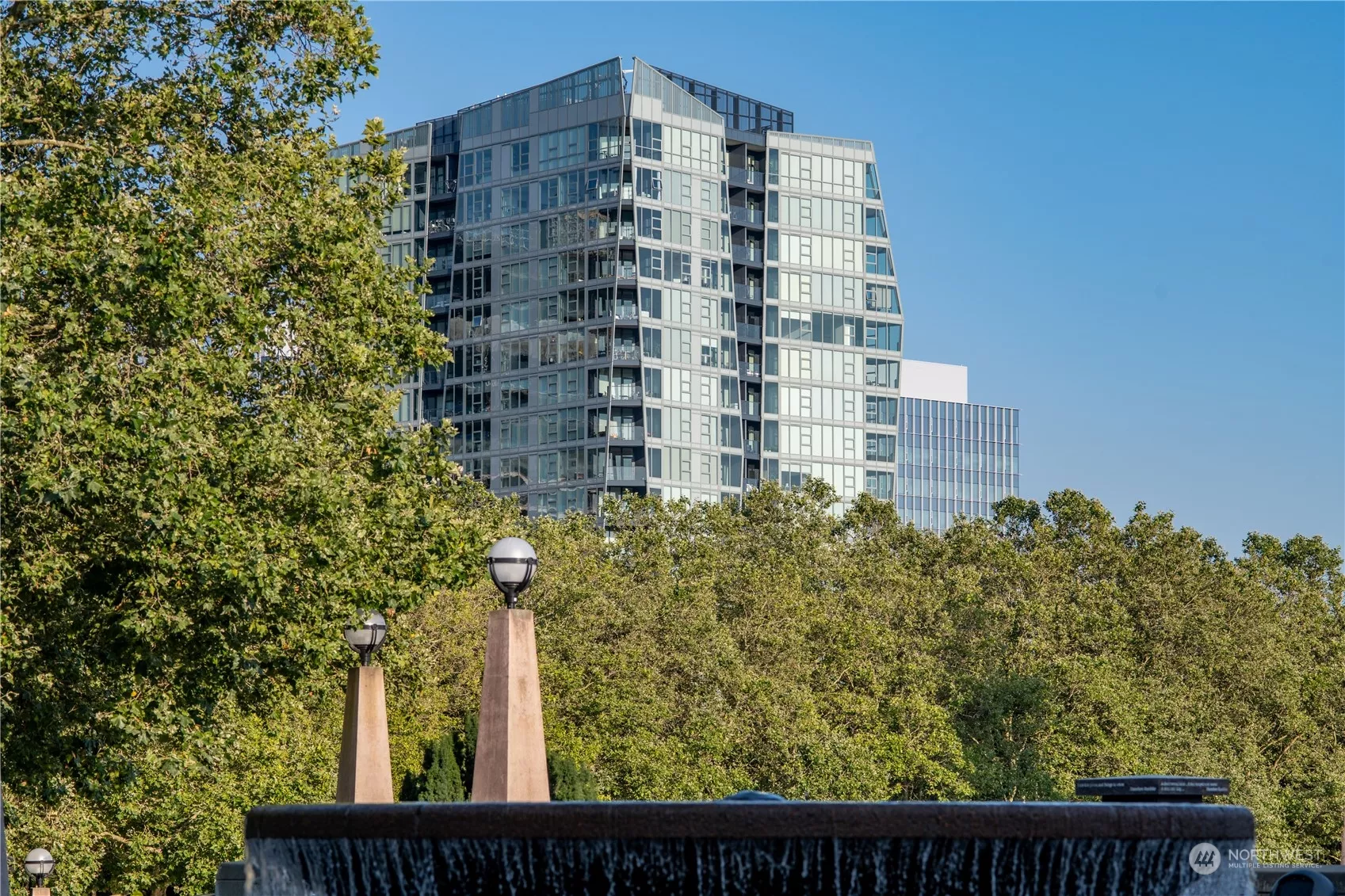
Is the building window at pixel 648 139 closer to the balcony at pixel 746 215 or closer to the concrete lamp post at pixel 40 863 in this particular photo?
the balcony at pixel 746 215

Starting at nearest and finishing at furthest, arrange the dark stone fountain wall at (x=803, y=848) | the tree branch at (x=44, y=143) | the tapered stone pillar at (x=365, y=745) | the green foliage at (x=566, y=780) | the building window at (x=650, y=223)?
the dark stone fountain wall at (x=803, y=848) < the tapered stone pillar at (x=365, y=745) < the tree branch at (x=44, y=143) < the green foliage at (x=566, y=780) < the building window at (x=650, y=223)

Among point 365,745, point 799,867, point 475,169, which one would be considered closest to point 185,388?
point 365,745

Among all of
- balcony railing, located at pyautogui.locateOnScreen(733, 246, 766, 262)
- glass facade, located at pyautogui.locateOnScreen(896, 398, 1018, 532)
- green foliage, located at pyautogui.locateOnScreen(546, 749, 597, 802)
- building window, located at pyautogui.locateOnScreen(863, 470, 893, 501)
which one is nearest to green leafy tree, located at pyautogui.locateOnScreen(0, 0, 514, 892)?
green foliage, located at pyautogui.locateOnScreen(546, 749, 597, 802)

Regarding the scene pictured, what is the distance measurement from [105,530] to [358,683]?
10.4 feet

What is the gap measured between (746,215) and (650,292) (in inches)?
487

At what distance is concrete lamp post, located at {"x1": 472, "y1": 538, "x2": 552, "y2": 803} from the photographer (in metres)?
11.8

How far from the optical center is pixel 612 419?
4026 inches

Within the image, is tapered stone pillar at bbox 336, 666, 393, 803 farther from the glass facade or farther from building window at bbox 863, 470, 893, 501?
the glass facade

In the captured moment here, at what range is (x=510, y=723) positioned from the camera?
470 inches

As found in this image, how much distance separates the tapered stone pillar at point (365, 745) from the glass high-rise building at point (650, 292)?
79361 millimetres

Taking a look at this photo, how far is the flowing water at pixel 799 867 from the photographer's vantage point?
6.15m

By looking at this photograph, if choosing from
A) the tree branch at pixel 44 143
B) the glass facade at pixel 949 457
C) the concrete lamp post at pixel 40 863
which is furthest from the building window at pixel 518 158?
the tree branch at pixel 44 143

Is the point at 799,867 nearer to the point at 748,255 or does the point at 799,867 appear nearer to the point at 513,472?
the point at 513,472

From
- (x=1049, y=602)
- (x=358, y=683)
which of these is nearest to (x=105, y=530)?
(x=358, y=683)
